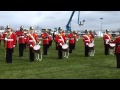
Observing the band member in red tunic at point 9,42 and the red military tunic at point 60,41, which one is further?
the red military tunic at point 60,41

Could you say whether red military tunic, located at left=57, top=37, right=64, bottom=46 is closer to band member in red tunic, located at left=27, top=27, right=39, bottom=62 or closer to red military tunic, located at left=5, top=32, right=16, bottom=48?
band member in red tunic, located at left=27, top=27, right=39, bottom=62

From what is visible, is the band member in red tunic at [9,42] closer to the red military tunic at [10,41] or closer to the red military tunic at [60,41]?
the red military tunic at [10,41]

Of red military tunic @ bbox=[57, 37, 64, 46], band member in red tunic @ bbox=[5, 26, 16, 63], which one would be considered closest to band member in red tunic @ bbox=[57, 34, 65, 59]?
red military tunic @ bbox=[57, 37, 64, 46]

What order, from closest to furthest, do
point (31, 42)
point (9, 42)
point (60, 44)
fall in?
point (9, 42) < point (31, 42) < point (60, 44)

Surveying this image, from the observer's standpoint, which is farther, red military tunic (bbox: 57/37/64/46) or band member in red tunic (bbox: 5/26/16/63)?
red military tunic (bbox: 57/37/64/46)

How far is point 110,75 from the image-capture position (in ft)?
40.6

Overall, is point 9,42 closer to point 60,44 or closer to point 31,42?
point 31,42

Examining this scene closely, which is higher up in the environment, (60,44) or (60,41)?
(60,41)

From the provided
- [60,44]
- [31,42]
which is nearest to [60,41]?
[60,44]

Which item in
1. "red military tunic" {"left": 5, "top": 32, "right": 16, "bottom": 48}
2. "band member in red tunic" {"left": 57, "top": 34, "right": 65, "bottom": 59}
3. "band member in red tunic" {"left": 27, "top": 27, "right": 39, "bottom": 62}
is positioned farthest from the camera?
"band member in red tunic" {"left": 57, "top": 34, "right": 65, "bottom": 59}

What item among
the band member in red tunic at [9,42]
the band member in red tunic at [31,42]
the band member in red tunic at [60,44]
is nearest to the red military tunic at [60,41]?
the band member in red tunic at [60,44]

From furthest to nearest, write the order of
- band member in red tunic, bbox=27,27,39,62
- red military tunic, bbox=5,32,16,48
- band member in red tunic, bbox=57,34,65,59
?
band member in red tunic, bbox=57,34,65,59 < band member in red tunic, bbox=27,27,39,62 < red military tunic, bbox=5,32,16,48
